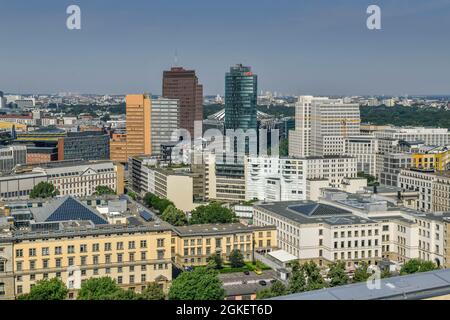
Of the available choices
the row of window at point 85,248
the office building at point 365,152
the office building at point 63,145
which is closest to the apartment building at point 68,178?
the office building at point 63,145

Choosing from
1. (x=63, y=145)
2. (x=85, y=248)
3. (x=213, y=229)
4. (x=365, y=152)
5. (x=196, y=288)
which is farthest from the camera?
(x=63, y=145)

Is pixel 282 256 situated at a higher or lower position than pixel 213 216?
lower

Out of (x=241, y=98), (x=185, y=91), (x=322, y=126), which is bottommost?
(x=322, y=126)

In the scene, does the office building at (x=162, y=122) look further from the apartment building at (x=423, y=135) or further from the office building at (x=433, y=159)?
the office building at (x=433, y=159)

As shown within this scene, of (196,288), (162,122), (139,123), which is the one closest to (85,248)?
(196,288)

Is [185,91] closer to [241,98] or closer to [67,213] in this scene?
[241,98]

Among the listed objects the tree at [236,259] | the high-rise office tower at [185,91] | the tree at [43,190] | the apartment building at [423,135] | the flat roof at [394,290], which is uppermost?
the high-rise office tower at [185,91]
